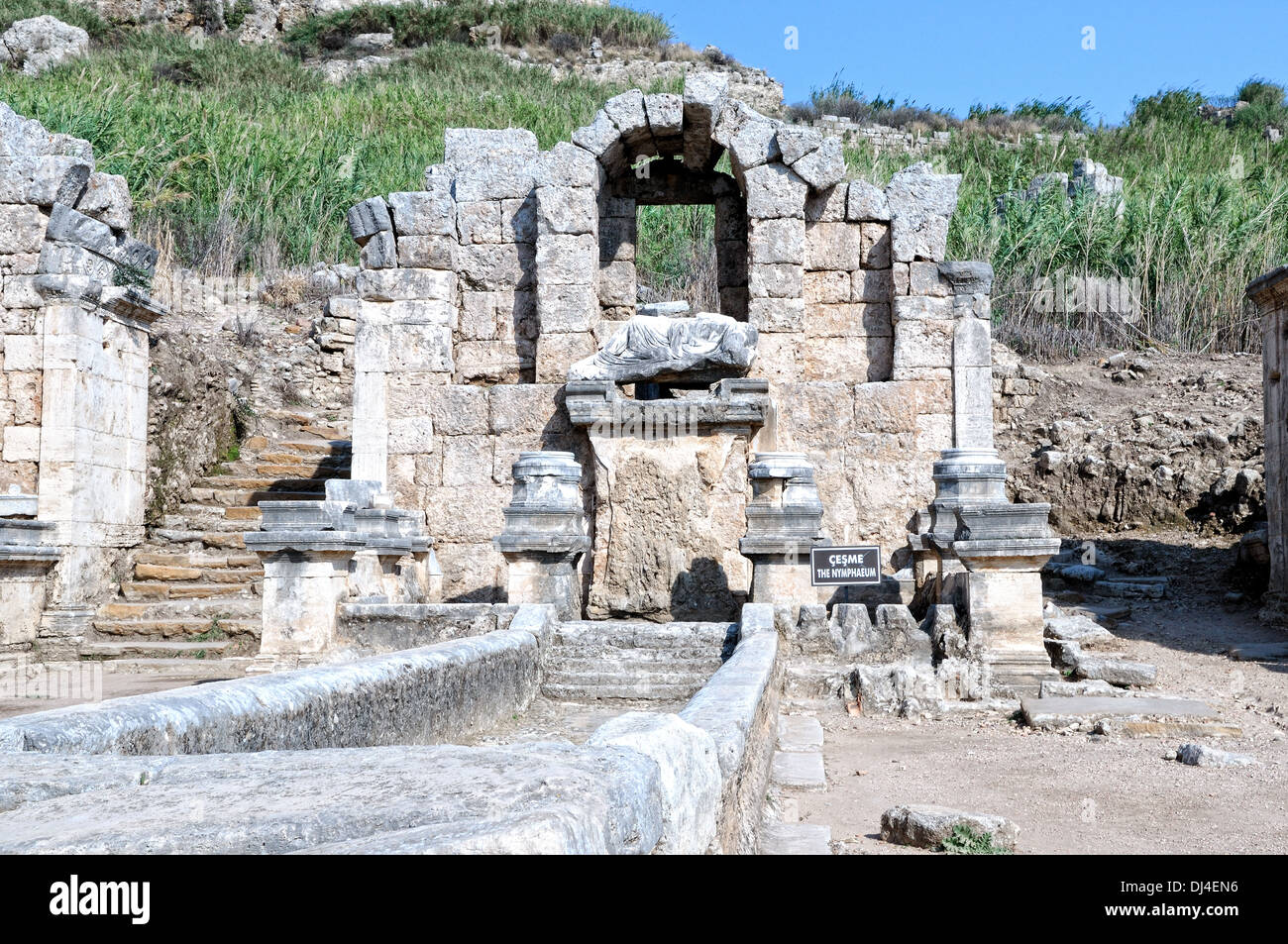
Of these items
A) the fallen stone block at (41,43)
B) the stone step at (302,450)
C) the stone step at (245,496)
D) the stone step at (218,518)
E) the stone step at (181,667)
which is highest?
the fallen stone block at (41,43)

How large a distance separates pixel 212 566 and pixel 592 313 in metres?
4.73

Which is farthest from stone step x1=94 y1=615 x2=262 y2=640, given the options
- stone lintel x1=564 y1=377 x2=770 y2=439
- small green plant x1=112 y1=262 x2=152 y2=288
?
stone lintel x1=564 y1=377 x2=770 y2=439

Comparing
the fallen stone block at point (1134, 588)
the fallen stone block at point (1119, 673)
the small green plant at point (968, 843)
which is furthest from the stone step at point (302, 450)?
the small green plant at point (968, 843)

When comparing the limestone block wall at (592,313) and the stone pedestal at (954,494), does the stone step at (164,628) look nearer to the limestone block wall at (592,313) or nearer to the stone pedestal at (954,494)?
the limestone block wall at (592,313)

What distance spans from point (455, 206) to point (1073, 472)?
808cm

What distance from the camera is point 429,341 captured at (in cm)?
1061

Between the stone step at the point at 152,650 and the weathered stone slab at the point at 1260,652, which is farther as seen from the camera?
the stone step at the point at 152,650

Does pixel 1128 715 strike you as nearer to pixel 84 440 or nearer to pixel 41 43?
pixel 84 440

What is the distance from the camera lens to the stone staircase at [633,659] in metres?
7.18

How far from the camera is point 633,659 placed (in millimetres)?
7414

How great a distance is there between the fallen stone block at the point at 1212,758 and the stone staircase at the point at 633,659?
2.81 meters

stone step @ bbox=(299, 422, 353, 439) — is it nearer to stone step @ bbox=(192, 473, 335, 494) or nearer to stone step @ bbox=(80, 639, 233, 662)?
stone step @ bbox=(192, 473, 335, 494)
